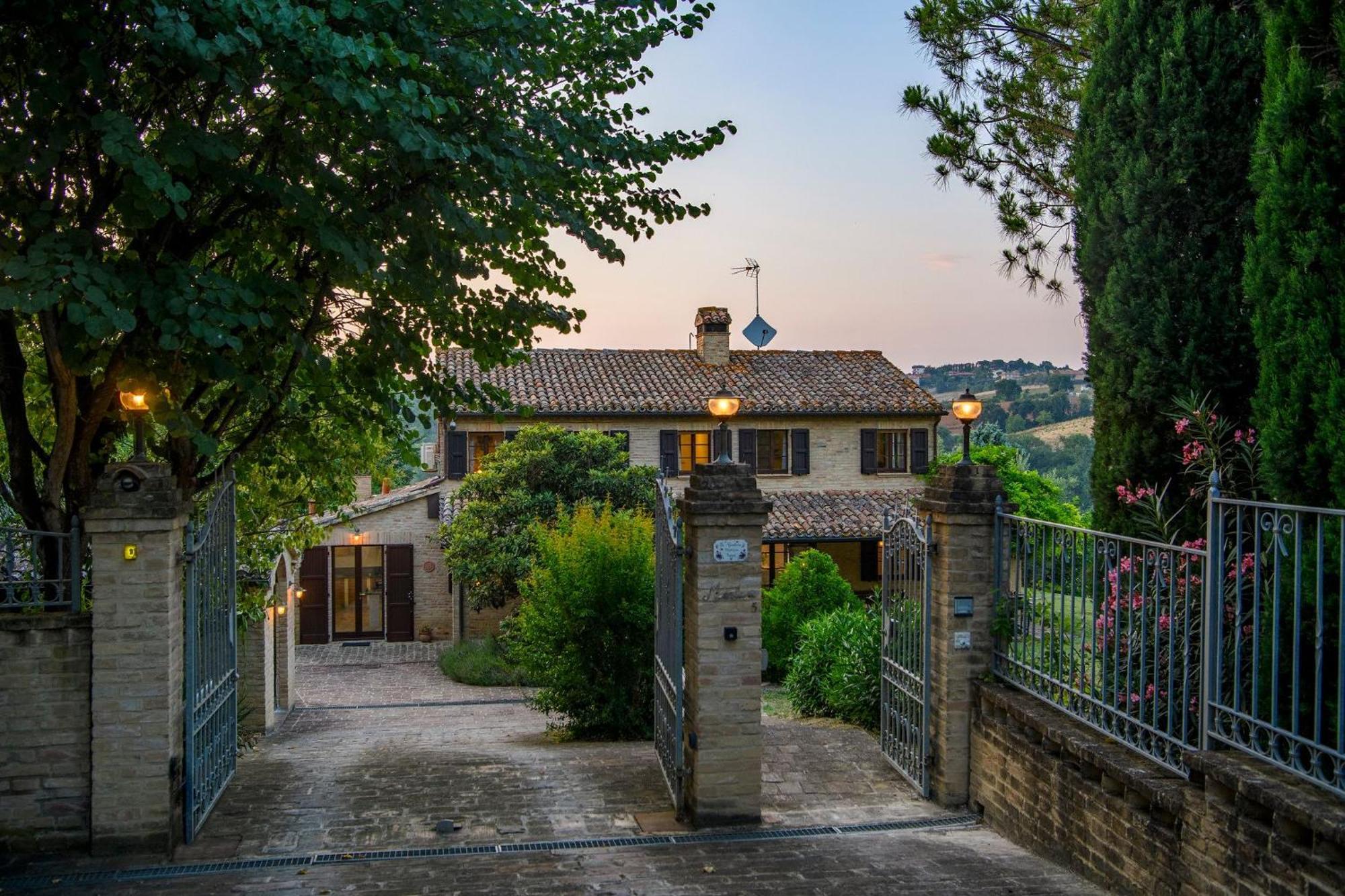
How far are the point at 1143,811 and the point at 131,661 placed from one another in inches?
246

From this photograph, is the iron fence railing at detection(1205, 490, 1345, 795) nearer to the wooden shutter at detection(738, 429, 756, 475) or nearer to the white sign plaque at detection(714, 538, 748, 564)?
the white sign plaque at detection(714, 538, 748, 564)

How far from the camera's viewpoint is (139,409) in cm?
672

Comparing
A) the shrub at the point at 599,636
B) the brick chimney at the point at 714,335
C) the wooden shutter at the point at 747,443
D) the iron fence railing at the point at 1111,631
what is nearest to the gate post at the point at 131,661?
the shrub at the point at 599,636

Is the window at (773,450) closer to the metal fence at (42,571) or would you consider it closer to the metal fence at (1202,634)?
the metal fence at (1202,634)

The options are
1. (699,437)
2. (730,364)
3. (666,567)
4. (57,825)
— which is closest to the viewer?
(57,825)

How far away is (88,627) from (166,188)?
3.03 m

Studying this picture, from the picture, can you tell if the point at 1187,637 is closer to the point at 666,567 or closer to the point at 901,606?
the point at 901,606

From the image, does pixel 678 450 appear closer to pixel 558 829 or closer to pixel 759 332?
pixel 759 332

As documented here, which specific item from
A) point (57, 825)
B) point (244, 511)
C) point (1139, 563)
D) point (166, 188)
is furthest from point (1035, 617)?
point (244, 511)

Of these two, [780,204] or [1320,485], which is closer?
[1320,485]

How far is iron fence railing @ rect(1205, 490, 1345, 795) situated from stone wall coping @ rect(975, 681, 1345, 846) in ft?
0.28

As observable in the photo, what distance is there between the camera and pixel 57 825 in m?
6.56

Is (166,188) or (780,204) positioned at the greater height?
(780,204)

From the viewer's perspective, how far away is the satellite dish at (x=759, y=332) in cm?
2758
